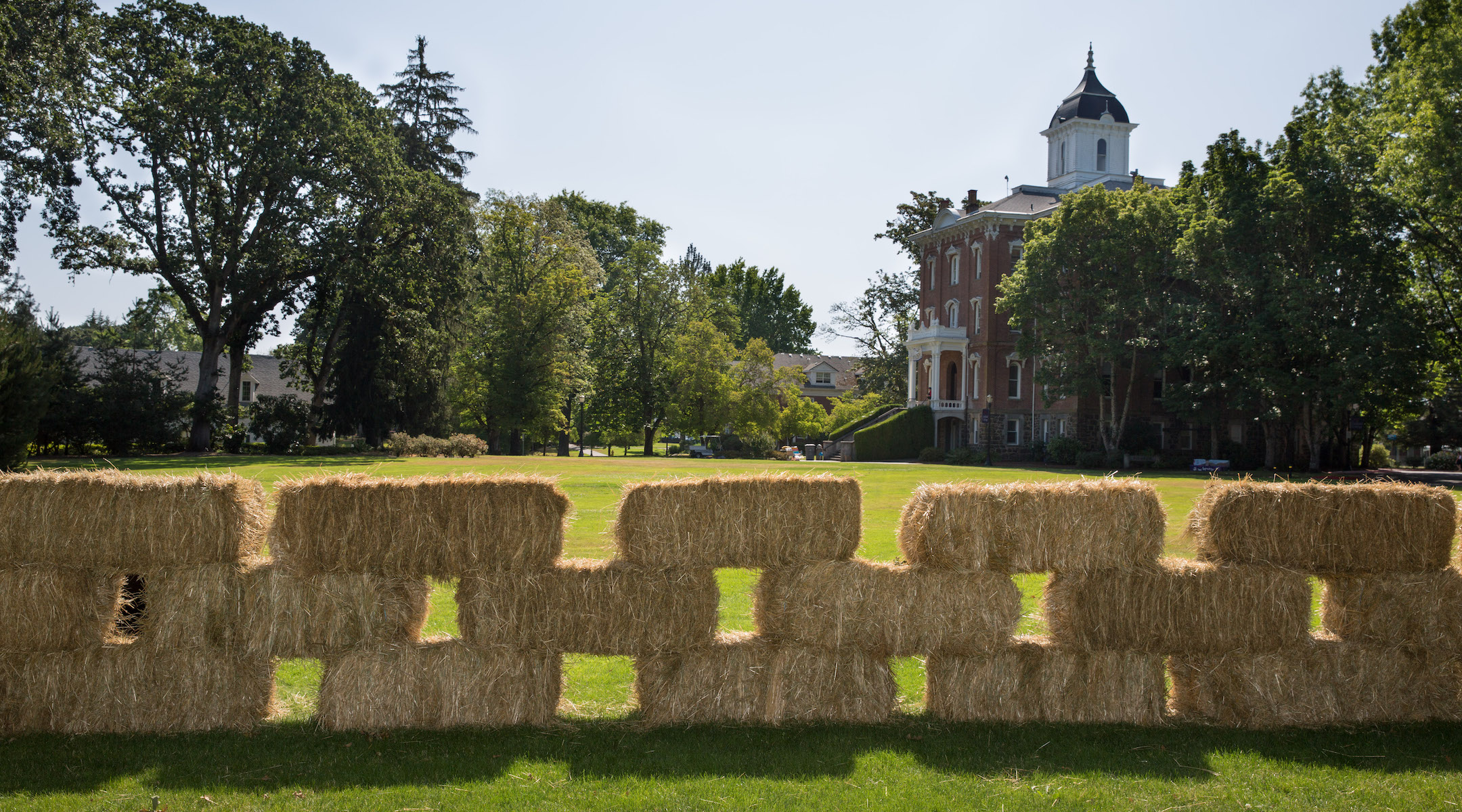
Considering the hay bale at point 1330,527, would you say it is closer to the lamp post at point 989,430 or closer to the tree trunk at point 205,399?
the lamp post at point 989,430

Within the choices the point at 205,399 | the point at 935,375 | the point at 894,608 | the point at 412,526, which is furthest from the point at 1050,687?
the point at 935,375

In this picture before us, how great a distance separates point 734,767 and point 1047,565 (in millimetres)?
2741

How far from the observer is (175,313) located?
93.9 meters

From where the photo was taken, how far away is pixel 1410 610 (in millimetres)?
7102

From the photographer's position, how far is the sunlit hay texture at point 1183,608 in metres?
6.88

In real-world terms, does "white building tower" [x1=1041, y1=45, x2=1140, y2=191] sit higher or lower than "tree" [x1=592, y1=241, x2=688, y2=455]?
higher

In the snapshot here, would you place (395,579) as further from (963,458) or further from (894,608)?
(963,458)

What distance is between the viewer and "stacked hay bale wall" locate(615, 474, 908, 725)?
670 centimetres

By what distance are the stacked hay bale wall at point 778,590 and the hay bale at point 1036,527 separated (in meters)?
0.49

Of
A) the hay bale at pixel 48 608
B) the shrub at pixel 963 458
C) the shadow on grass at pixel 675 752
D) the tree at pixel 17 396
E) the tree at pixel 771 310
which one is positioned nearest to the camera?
the shadow on grass at pixel 675 752

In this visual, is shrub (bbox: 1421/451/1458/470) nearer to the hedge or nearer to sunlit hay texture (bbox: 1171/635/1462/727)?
the hedge

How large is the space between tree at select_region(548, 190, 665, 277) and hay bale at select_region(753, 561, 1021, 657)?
→ 2285 inches

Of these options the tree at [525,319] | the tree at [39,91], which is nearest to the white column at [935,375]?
the tree at [525,319]

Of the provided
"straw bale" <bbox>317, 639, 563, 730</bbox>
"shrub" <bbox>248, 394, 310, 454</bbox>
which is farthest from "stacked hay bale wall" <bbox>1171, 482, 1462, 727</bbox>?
"shrub" <bbox>248, 394, 310, 454</bbox>
